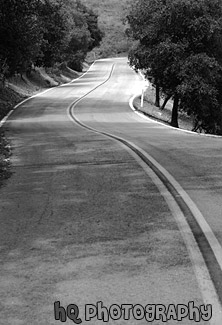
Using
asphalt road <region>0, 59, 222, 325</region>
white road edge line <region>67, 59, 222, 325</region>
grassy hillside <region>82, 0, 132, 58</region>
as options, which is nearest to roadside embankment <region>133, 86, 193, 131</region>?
asphalt road <region>0, 59, 222, 325</region>

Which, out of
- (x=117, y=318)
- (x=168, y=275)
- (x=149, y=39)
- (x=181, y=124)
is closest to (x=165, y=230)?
(x=168, y=275)

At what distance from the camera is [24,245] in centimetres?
523

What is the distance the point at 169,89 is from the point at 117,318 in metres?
26.7

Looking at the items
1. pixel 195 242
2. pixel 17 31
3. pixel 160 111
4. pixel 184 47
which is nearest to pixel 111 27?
pixel 160 111

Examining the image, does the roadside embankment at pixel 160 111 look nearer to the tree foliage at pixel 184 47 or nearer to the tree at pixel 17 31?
the tree foliage at pixel 184 47

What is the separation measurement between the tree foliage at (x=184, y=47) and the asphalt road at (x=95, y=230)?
15.0 metres

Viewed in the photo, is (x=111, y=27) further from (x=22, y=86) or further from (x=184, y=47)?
(x=184, y=47)

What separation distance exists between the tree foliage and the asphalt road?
49.1 ft

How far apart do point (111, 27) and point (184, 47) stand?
102m

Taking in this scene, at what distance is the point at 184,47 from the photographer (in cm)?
2684

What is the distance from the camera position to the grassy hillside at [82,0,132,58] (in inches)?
4446

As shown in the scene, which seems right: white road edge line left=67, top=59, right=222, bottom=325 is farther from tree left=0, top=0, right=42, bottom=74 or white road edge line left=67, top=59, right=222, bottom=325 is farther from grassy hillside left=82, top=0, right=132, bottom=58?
grassy hillside left=82, top=0, right=132, bottom=58

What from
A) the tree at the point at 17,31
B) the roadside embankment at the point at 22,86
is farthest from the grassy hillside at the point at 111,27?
the tree at the point at 17,31

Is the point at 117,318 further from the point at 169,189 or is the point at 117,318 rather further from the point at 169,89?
the point at 169,89
